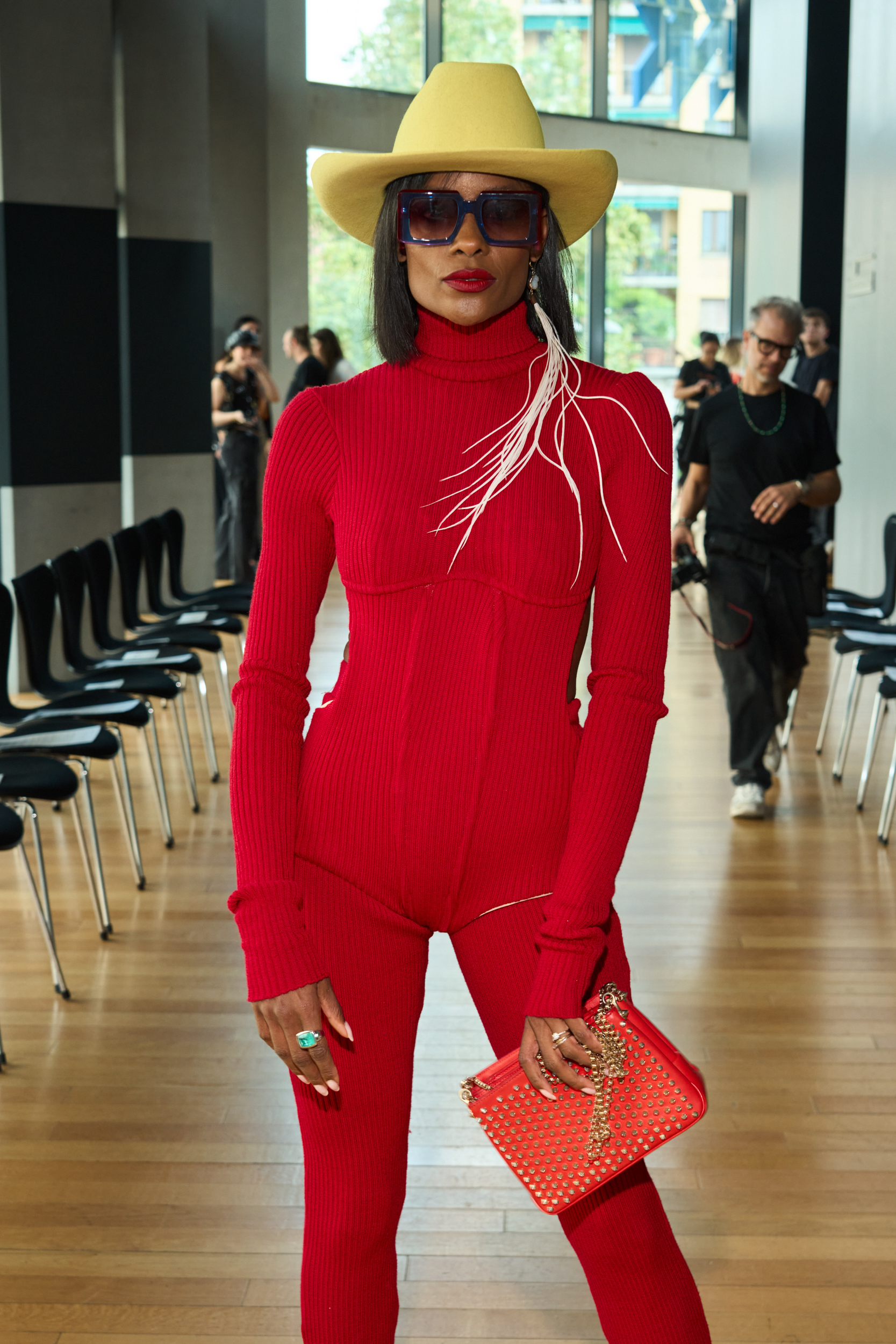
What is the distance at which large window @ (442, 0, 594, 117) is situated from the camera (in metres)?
15.7

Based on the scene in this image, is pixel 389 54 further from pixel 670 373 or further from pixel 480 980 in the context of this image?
pixel 480 980

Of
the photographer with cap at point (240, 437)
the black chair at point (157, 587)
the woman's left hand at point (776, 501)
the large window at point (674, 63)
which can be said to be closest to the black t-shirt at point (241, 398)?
the photographer with cap at point (240, 437)

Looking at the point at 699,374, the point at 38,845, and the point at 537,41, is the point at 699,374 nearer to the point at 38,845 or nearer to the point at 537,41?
the point at 537,41

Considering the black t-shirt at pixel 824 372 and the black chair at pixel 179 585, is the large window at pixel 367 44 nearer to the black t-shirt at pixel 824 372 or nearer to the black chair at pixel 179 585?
the black t-shirt at pixel 824 372

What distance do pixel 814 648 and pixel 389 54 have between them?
9409 mm

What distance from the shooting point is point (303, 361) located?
11.0 meters

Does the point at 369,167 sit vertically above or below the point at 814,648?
above

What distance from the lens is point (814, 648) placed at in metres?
9.02

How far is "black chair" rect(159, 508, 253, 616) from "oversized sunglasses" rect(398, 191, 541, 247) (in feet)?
18.7

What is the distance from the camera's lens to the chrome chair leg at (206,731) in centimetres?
580

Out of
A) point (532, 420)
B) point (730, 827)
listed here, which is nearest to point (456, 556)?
point (532, 420)

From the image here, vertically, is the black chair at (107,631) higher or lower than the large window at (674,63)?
lower

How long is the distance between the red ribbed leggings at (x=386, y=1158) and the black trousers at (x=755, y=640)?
390 cm

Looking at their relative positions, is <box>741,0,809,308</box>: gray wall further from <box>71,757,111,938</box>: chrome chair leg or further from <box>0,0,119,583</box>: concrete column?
<box>71,757,111,938</box>: chrome chair leg
